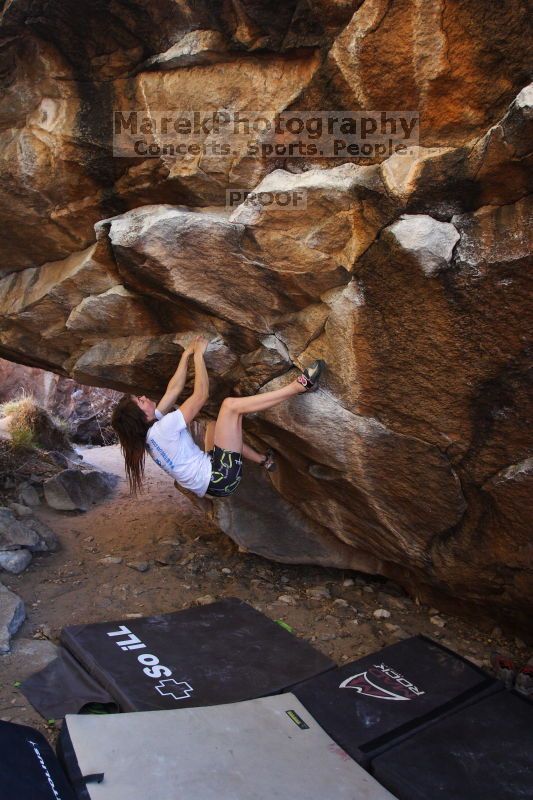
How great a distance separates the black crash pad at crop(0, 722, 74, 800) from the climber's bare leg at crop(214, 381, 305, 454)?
1.61 metres

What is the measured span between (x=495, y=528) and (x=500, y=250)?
1.49 m

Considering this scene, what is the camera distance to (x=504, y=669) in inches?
132

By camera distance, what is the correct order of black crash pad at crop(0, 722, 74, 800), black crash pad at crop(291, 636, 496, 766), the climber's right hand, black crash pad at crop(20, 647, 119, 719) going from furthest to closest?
the climber's right hand
black crash pad at crop(20, 647, 119, 719)
black crash pad at crop(291, 636, 496, 766)
black crash pad at crop(0, 722, 74, 800)

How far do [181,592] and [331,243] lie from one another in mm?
2688

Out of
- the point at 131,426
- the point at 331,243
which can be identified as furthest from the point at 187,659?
the point at 331,243

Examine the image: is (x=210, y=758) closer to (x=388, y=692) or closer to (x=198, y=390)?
(x=388, y=692)

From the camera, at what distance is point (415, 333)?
8.79 feet

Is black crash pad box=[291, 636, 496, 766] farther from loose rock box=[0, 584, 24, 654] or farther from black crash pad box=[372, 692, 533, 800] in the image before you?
loose rock box=[0, 584, 24, 654]

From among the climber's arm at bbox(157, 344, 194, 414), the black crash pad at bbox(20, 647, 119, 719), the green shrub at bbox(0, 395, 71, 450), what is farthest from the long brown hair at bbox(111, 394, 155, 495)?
the green shrub at bbox(0, 395, 71, 450)

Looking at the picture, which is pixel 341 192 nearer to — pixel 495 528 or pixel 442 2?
pixel 442 2

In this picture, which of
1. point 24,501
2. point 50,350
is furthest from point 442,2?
point 24,501

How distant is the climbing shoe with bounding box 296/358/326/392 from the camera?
299 cm

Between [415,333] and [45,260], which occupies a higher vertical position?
[45,260]

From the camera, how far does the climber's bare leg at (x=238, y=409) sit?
3.06 m
